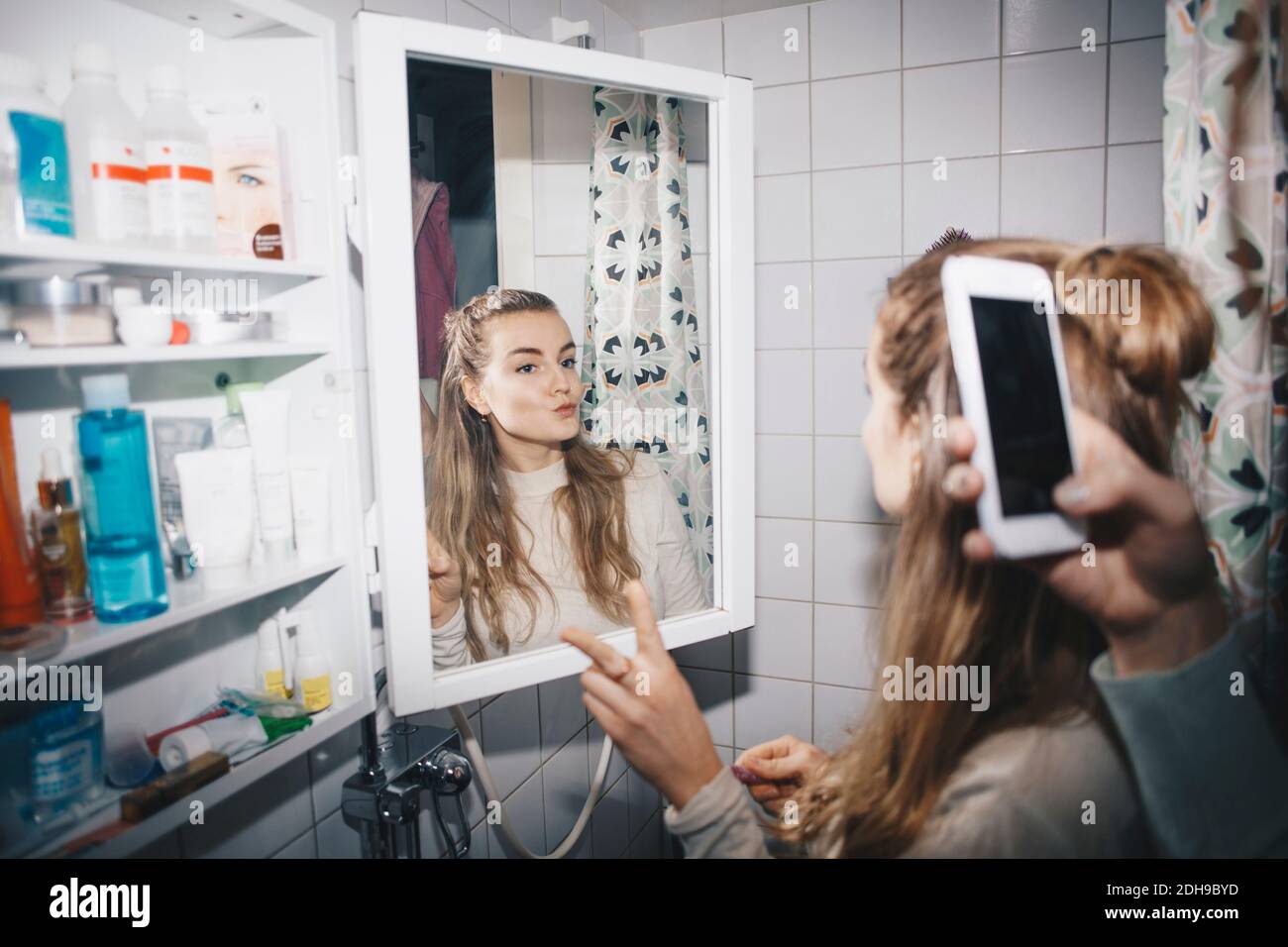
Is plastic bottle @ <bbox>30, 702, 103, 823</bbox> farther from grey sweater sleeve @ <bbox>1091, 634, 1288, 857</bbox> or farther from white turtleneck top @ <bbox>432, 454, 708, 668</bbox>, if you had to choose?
grey sweater sleeve @ <bbox>1091, 634, 1288, 857</bbox>

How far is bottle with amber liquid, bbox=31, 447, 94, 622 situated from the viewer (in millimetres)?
604

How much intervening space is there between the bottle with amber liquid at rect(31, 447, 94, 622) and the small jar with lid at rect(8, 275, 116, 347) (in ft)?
0.34

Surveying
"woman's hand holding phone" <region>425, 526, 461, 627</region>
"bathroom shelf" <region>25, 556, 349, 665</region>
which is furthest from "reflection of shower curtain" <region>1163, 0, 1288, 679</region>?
"bathroom shelf" <region>25, 556, 349, 665</region>

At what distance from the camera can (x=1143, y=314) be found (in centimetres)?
80

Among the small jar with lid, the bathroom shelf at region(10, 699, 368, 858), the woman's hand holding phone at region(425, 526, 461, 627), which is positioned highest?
the small jar with lid

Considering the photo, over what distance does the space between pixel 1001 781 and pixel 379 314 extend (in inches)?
29.7

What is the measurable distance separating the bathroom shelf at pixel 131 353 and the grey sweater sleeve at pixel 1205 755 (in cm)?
88

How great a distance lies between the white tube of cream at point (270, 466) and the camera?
76 centimetres

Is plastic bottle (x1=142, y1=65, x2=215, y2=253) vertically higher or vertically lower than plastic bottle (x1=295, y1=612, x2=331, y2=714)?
higher

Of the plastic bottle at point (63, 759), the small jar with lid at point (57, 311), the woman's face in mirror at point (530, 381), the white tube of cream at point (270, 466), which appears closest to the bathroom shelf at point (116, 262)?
the small jar with lid at point (57, 311)

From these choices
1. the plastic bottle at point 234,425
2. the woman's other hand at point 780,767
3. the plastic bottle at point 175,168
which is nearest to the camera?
the plastic bottle at point 175,168

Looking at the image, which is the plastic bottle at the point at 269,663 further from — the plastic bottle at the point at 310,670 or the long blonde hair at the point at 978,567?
the long blonde hair at the point at 978,567

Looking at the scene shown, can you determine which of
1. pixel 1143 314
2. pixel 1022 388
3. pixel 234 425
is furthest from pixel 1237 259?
pixel 234 425
